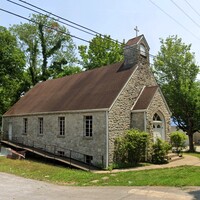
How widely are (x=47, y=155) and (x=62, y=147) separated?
4.25 ft

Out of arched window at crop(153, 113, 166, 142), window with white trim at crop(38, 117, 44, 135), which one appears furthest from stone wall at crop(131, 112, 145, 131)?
window with white trim at crop(38, 117, 44, 135)

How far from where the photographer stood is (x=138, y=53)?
910 inches

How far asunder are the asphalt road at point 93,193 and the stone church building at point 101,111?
22.9 feet

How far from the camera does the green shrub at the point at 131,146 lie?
19.5 metres

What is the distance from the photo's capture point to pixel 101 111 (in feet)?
65.4

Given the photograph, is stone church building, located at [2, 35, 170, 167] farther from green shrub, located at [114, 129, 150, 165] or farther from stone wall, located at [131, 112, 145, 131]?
green shrub, located at [114, 129, 150, 165]

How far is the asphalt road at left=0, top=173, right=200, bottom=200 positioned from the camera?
10.2 meters

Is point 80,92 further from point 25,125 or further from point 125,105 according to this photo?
point 25,125

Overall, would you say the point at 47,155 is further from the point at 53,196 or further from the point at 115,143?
the point at 53,196

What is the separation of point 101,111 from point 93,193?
29.6 feet

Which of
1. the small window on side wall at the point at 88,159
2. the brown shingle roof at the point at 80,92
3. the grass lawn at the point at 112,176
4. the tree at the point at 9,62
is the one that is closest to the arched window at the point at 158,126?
the brown shingle roof at the point at 80,92

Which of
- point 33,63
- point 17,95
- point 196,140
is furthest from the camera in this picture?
point 196,140

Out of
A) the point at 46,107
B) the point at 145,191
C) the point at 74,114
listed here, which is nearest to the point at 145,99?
the point at 74,114

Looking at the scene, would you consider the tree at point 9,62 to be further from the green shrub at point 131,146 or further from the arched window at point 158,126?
the green shrub at point 131,146
